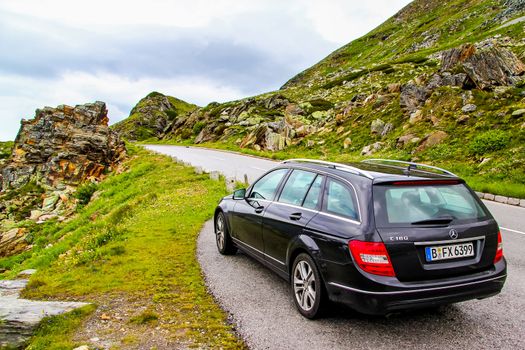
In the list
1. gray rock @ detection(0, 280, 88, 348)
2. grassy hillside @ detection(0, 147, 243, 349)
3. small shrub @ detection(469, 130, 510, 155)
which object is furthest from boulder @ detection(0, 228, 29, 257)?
small shrub @ detection(469, 130, 510, 155)

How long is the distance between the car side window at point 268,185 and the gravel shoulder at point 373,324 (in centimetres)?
142

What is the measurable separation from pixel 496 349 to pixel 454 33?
290ft

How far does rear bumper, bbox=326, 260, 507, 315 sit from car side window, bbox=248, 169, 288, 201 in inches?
84.3

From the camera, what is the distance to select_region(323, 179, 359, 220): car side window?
4438 mm

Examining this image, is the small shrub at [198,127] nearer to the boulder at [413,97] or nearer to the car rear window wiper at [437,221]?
the boulder at [413,97]

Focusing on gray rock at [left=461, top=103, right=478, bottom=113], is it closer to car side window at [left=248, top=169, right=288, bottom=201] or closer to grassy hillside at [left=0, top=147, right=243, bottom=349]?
grassy hillside at [left=0, top=147, right=243, bottom=349]

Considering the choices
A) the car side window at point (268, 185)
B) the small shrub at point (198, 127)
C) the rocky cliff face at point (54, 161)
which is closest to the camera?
the car side window at point (268, 185)

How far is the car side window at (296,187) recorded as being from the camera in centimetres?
541

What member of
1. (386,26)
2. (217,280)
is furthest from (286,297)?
(386,26)

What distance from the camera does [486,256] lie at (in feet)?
14.6

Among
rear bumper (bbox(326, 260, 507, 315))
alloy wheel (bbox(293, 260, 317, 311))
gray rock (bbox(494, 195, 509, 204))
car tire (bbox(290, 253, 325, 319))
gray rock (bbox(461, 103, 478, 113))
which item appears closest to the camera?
rear bumper (bbox(326, 260, 507, 315))

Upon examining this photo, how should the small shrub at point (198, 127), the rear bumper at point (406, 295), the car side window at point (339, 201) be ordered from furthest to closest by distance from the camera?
1. the small shrub at point (198, 127)
2. the car side window at point (339, 201)
3. the rear bumper at point (406, 295)

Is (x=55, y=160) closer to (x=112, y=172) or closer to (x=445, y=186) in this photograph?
(x=112, y=172)

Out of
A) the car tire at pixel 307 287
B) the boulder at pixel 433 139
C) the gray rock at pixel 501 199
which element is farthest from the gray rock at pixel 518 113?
the car tire at pixel 307 287
